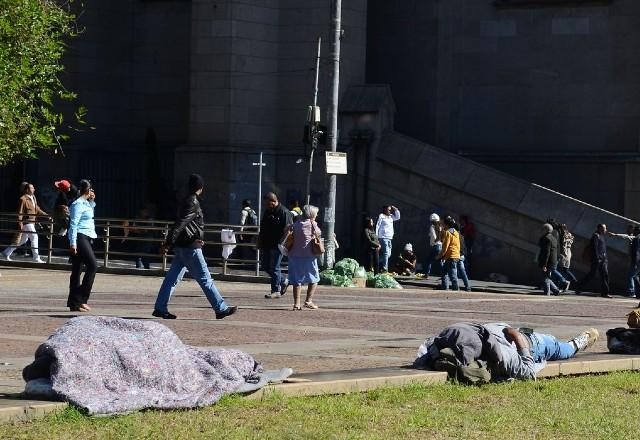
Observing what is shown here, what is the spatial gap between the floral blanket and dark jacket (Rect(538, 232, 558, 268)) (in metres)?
20.1

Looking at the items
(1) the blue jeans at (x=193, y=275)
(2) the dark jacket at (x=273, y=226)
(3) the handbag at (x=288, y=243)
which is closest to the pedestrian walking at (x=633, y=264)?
(2) the dark jacket at (x=273, y=226)

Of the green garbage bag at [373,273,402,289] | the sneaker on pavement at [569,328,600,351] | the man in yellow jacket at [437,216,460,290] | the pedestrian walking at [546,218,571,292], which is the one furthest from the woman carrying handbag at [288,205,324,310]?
the pedestrian walking at [546,218,571,292]

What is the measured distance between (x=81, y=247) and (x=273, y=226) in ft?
16.7

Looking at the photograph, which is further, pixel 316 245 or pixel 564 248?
pixel 564 248

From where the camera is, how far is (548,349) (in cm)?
1298

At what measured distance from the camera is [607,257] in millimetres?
31328

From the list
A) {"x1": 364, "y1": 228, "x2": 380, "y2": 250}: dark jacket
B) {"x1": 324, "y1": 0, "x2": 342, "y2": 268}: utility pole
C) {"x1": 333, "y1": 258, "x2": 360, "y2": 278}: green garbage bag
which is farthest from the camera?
{"x1": 364, "y1": 228, "x2": 380, "y2": 250}: dark jacket

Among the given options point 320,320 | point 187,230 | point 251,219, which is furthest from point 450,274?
point 187,230

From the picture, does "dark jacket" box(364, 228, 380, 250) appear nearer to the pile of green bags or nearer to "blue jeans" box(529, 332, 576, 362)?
the pile of green bags

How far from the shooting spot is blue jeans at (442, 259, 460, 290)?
29342mm

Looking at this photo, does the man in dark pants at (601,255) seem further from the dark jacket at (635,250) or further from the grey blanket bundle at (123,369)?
the grey blanket bundle at (123,369)

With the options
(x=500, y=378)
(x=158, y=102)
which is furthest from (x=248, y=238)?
(x=500, y=378)

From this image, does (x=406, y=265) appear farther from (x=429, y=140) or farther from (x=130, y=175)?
(x=130, y=175)

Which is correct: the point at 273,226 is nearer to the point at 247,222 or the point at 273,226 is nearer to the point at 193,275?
the point at 193,275
